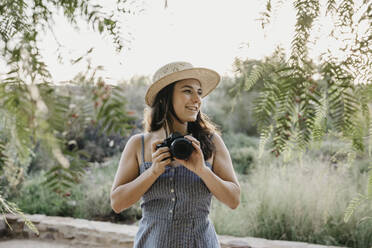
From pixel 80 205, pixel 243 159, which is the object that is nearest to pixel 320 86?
pixel 80 205

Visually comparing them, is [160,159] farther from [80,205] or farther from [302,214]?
[80,205]

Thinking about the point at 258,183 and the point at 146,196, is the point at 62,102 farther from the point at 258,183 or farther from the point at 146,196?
the point at 258,183

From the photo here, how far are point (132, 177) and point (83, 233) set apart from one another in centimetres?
230

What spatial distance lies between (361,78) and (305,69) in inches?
3.7

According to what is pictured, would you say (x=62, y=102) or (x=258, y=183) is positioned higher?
(x=62, y=102)

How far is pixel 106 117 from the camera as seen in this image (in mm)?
278

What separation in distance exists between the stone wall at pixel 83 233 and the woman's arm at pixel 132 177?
1.80 meters

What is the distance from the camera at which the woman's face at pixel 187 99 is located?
1840mm

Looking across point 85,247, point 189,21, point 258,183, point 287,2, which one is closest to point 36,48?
point 189,21

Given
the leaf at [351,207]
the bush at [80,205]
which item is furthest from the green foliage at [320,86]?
the bush at [80,205]

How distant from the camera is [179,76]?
5.99 feet

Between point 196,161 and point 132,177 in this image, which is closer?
point 196,161

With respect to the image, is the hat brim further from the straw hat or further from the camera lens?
the camera lens

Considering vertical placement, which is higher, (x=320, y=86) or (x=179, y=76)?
(x=179, y=76)
